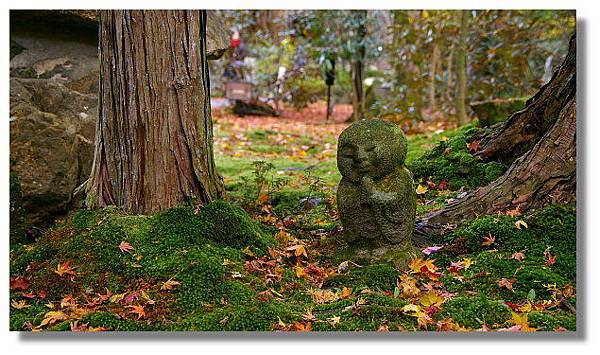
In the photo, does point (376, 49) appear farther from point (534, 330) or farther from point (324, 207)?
point (534, 330)

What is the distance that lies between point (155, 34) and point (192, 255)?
151 centimetres

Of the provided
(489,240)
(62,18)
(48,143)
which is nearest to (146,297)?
(48,143)

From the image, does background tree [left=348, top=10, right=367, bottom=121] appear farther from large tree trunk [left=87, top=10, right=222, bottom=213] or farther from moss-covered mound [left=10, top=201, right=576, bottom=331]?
large tree trunk [left=87, top=10, right=222, bottom=213]

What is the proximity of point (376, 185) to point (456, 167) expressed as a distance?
7.49ft

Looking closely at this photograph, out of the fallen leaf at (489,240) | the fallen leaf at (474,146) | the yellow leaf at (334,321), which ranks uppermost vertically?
the fallen leaf at (474,146)

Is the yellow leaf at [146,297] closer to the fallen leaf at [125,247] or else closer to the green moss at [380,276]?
the fallen leaf at [125,247]

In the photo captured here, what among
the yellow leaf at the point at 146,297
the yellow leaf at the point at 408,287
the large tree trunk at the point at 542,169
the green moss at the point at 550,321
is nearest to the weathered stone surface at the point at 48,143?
the yellow leaf at the point at 146,297

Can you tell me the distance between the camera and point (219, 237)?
4.27 m

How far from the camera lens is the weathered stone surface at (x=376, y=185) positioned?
3.94m

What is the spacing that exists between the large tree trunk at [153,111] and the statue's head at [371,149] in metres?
1.04

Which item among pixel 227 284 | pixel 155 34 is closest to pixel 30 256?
pixel 227 284

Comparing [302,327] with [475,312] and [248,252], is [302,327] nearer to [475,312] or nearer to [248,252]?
[248,252]

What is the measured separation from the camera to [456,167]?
604 centimetres

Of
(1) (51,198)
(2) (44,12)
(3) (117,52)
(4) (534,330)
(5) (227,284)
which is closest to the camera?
(4) (534,330)
